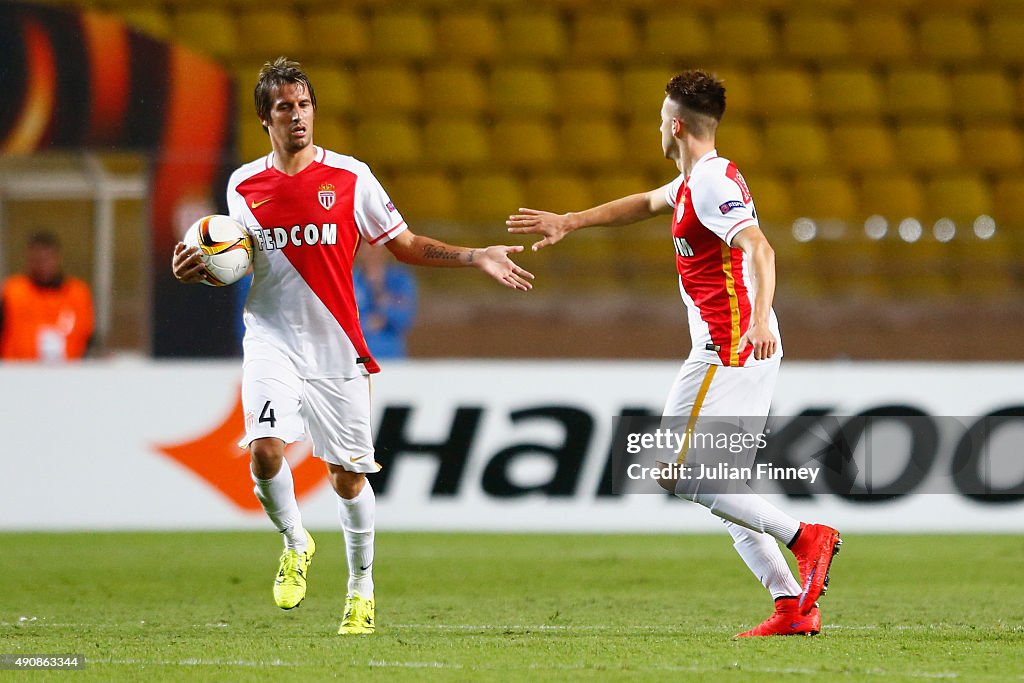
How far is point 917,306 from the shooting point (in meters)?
10.1

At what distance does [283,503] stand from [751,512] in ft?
5.96

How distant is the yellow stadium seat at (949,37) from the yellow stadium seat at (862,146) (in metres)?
1.28

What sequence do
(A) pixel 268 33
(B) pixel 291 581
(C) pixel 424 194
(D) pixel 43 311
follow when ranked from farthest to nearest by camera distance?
1. (A) pixel 268 33
2. (C) pixel 424 194
3. (D) pixel 43 311
4. (B) pixel 291 581

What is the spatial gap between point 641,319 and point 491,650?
18.1ft

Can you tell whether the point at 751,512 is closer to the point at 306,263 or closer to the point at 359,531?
the point at 359,531

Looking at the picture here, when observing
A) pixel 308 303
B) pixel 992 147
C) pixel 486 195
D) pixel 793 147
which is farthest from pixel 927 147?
pixel 308 303

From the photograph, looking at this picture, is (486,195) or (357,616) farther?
(486,195)

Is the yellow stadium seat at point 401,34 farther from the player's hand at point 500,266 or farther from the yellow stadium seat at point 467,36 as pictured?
the player's hand at point 500,266

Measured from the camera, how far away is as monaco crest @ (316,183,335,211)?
17.7 ft

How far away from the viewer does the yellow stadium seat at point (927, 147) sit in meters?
13.8

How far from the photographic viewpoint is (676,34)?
46.7ft

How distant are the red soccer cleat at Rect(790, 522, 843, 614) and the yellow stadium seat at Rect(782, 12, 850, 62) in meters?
9.96

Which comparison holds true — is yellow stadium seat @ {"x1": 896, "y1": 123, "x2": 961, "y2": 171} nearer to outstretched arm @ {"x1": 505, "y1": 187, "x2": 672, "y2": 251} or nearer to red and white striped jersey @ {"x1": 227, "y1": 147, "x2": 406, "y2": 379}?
outstretched arm @ {"x1": 505, "y1": 187, "x2": 672, "y2": 251}

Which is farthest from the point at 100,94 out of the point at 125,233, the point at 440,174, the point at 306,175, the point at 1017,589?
the point at 1017,589
